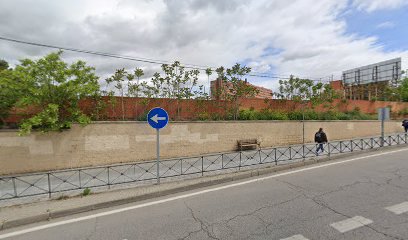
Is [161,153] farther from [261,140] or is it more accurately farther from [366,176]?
[366,176]

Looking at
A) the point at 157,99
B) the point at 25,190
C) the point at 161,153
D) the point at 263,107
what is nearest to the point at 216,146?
the point at 161,153

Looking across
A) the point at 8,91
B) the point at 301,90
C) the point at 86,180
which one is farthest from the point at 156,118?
the point at 301,90

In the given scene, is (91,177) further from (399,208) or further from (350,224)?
(399,208)

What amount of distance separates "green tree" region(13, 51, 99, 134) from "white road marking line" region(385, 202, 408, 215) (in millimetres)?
10213

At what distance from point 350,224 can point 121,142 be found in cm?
927

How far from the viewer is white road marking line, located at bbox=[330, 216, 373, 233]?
12.9ft

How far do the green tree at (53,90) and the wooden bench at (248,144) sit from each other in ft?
26.0

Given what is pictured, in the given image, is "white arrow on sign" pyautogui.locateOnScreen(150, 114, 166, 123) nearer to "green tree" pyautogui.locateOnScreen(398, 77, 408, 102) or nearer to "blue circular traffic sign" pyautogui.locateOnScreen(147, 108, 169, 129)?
"blue circular traffic sign" pyautogui.locateOnScreen(147, 108, 169, 129)

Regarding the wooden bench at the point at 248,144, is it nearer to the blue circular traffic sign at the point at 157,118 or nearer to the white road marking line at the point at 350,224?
the blue circular traffic sign at the point at 157,118

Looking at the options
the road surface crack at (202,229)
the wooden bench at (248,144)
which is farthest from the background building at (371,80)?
the road surface crack at (202,229)

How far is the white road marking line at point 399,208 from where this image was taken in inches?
178

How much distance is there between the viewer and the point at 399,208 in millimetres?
4656

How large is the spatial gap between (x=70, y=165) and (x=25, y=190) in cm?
342

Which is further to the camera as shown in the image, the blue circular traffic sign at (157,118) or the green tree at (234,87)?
the green tree at (234,87)
